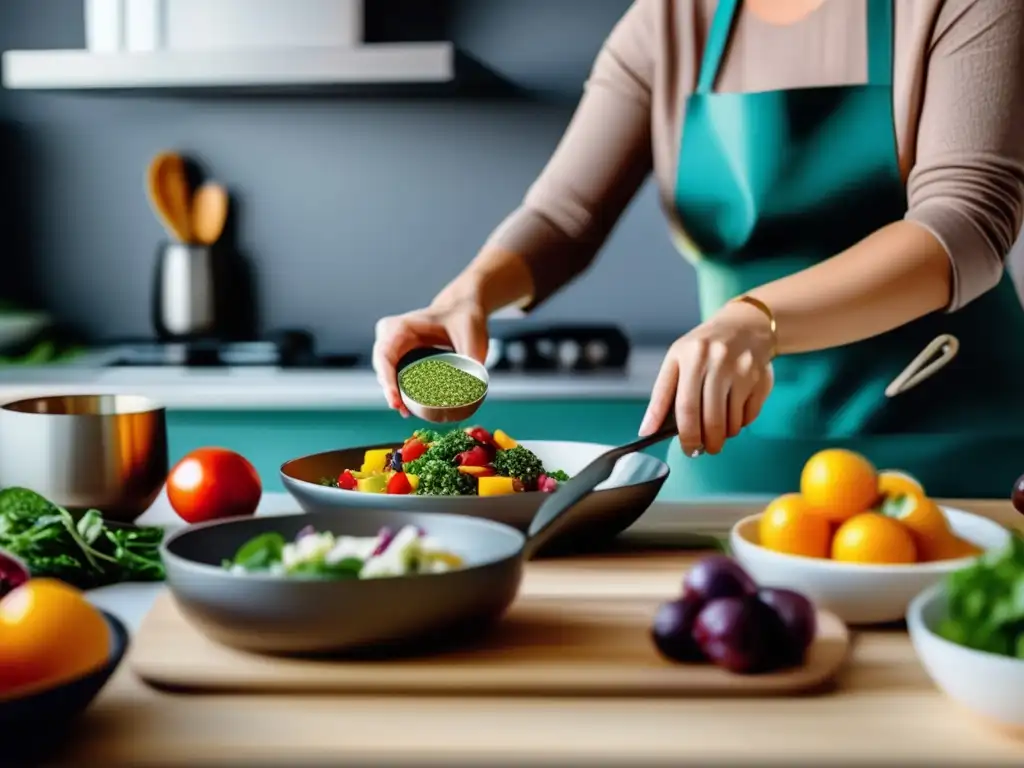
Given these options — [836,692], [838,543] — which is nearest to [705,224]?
[838,543]

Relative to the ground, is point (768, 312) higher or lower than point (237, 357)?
higher

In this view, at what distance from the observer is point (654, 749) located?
2.28 ft

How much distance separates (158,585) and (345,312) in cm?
207

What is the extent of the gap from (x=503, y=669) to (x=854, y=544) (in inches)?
11.2

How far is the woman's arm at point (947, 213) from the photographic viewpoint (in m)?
1.40

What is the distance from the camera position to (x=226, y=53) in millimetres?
2615

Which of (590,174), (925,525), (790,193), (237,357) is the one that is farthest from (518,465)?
(237,357)

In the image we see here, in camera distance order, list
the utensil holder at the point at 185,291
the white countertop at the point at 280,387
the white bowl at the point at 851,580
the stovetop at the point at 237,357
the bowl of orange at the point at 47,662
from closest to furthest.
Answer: the bowl of orange at the point at 47,662
the white bowl at the point at 851,580
the white countertop at the point at 280,387
the stovetop at the point at 237,357
the utensil holder at the point at 185,291

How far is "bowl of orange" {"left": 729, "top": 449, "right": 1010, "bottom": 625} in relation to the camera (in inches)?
35.2

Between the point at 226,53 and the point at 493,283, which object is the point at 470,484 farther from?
the point at 226,53

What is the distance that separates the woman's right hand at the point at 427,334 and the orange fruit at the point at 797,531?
0.59 m

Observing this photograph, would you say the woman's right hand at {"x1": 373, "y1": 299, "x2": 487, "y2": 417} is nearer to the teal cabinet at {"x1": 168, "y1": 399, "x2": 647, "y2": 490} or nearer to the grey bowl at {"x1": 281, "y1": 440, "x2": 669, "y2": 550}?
the grey bowl at {"x1": 281, "y1": 440, "x2": 669, "y2": 550}

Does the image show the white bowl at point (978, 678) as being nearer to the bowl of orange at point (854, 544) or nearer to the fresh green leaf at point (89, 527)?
the bowl of orange at point (854, 544)

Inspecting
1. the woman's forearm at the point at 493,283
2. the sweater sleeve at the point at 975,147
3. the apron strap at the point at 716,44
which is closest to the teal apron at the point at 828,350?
the apron strap at the point at 716,44
